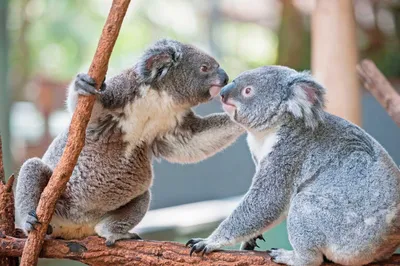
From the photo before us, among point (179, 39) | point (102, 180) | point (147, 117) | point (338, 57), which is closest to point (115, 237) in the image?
point (102, 180)

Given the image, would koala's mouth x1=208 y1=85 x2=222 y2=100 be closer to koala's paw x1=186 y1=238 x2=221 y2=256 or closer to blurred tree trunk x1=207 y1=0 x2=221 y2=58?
koala's paw x1=186 y1=238 x2=221 y2=256

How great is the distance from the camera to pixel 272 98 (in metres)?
3.12

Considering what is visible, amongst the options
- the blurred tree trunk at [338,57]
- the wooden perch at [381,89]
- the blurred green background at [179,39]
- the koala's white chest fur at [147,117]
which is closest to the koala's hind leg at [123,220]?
the koala's white chest fur at [147,117]

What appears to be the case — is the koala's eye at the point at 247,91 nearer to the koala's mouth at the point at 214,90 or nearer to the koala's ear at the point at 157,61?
the koala's mouth at the point at 214,90

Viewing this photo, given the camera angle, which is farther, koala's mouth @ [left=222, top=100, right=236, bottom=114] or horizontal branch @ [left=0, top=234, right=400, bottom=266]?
Result: koala's mouth @ [left=222, top=100, right=236, bottom=114]

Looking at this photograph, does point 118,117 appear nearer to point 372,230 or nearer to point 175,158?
point 175,158

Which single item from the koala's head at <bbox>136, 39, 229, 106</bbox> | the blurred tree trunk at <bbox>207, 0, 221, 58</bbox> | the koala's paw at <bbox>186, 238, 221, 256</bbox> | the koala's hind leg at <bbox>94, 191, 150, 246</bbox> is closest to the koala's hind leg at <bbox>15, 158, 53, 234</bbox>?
the koala's hind leg at <bbox>94, 191, 150, 246</bbox>

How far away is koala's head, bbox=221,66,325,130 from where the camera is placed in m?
3.00

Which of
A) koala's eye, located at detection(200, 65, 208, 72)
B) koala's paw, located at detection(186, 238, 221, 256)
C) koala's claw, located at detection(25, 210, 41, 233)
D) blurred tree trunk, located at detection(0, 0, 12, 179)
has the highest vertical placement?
blurred tree trunk, located at detection(0, 0, 12, 179)

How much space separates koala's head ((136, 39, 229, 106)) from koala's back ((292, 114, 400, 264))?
0.76 m

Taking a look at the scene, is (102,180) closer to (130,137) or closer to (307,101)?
(130,137)

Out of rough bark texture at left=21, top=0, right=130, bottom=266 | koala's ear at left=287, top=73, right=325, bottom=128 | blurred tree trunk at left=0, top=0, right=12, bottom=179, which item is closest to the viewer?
rough bark texture at left=21, top=0, right=130, bottom=266

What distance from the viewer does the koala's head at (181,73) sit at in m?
3.38

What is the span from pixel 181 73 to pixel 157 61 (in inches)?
7.1
